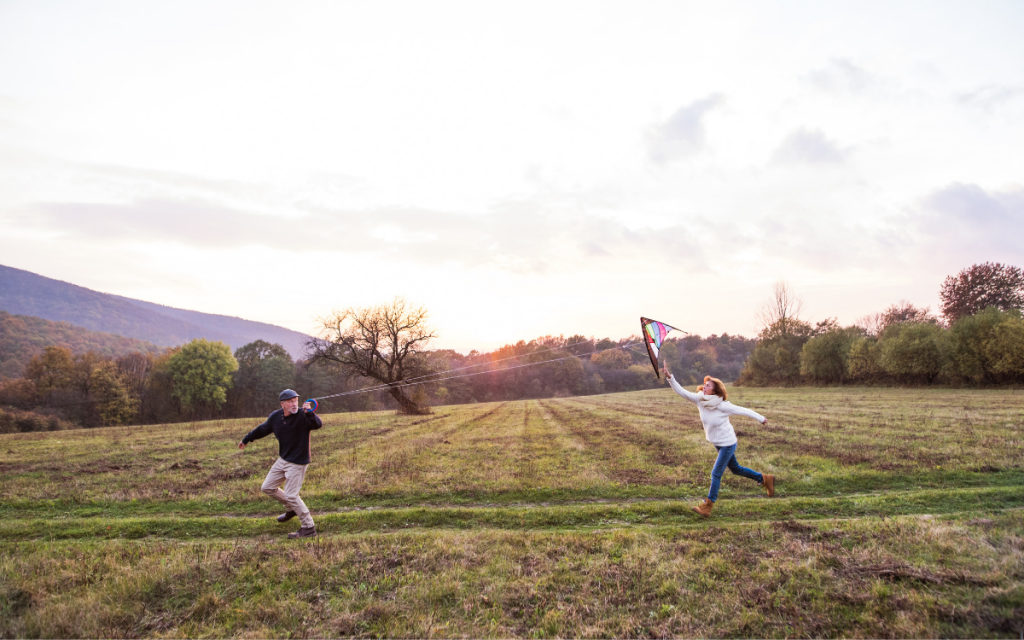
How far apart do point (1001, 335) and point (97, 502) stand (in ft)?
192

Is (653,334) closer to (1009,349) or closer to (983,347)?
(1009,349)

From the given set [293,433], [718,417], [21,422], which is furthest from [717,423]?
[21,422]

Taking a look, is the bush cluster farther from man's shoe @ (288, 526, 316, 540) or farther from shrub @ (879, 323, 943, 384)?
man's shoe @ (288, 526, 316, 540)

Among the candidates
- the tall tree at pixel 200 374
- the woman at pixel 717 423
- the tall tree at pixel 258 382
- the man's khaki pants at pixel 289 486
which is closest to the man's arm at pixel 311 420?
the man's khaki pants at pixel 289 486

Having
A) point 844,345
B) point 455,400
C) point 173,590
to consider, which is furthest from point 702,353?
point 173,590

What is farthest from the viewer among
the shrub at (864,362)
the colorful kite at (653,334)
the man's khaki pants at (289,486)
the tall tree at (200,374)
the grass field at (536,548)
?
the tall tree at (200,374)

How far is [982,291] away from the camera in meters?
51.4

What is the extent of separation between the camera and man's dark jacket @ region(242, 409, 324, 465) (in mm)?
8898

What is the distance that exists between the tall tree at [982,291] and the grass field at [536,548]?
175 ft

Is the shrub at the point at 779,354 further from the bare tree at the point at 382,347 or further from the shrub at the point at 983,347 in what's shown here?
the bare tree at the point at 382,347

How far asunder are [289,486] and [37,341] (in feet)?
356

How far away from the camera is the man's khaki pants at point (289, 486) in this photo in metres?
8.76

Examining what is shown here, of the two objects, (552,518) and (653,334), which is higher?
(653,334)

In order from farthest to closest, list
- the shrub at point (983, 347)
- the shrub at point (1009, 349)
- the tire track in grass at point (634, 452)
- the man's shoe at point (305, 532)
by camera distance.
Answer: the shrub at point (983, 347) → the shrub at point (1009, 349) → the tire track in grass at point (634, 452) → the man's shoe at point (305, 532)
